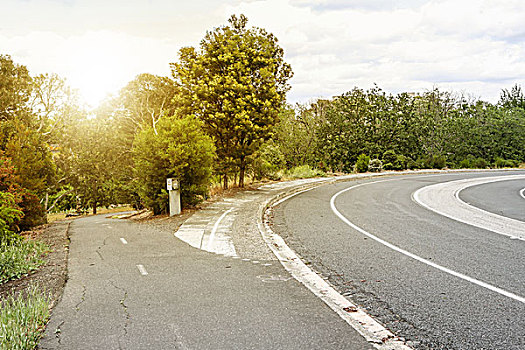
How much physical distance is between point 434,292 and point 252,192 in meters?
14.2

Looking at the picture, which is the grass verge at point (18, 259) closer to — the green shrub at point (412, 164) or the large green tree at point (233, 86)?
the large green tree at point (233, 86)

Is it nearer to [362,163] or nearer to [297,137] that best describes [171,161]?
[297,137]

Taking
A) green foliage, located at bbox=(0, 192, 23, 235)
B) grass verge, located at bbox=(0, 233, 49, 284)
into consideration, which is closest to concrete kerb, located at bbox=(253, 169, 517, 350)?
grass verge, located at bbox=(0, 233, 49, 284)

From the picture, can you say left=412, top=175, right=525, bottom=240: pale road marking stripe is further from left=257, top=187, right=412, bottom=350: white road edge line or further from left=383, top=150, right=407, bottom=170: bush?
left=383, top=150, right=407, bottom=170: bush

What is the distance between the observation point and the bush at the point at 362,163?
113ft

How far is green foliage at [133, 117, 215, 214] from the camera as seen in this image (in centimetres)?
1383

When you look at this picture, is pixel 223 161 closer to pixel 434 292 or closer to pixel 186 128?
pixel 186 128

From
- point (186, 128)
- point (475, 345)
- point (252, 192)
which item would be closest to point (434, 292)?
point (475, 345)

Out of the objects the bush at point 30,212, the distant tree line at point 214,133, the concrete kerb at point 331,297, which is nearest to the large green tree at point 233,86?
the distant tree line at point 214,133

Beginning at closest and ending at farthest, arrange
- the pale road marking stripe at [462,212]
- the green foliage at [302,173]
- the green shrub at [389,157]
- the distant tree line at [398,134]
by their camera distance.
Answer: the pale road marking stripe at [462,212] → the green foliage at [302,173] → the distant tree line at [398,134] → the green shrub at [389,157]

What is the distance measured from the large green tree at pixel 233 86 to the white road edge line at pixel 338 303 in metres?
11.0

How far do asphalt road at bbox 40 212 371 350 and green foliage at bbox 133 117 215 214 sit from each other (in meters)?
6.33

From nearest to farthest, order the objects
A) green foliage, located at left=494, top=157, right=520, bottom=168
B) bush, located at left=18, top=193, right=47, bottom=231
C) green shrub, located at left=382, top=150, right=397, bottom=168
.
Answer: bush, located at left=18, top=193, right=47, bottom=231 < green shrub, located at left=382, top=150, right=397, bottom=168 < green foliage, located at left=494, top=157, right=520, bottom=168

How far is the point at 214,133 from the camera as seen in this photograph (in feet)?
64.4
